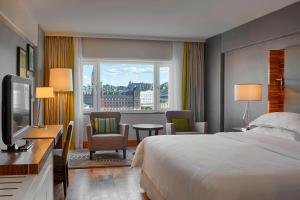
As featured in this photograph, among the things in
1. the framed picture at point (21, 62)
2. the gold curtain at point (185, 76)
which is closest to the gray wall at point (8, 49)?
the framed picture at point (21, 62)

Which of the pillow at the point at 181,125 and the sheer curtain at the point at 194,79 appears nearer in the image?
the pillow at the point at 181,125

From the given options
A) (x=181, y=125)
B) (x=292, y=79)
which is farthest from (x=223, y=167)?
(x=181, y=125)

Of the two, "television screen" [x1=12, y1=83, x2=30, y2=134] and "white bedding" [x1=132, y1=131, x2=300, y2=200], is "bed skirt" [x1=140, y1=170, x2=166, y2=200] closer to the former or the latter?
"white bedding" [x1=132, y1=131, x2=300, y2=200]

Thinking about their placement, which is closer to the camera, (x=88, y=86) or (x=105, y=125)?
(x=105, y=125)

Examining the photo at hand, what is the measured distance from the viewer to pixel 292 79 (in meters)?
4.55

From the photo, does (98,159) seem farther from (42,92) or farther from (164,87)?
(164,87)

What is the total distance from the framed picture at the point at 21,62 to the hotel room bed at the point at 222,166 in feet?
6.43

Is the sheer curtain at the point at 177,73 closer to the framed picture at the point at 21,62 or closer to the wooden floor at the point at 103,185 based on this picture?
the wooden floor at the point at 103,185

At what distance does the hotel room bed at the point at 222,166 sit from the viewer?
203 centimetres

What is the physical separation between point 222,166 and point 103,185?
92.4 inches

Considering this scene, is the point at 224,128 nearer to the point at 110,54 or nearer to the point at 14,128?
the point at 110,54

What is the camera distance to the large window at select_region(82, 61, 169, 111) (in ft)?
23.9

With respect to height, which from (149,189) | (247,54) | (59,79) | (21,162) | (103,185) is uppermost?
(247,54)

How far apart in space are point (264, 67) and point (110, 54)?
10.9 ft
